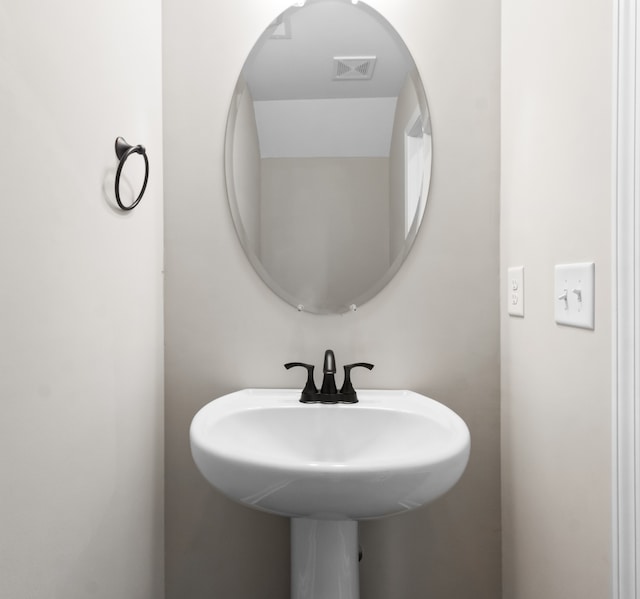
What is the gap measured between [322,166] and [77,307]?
2.22 feet

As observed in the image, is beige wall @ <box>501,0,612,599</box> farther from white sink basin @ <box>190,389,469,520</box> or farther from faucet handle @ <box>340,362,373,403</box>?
faucet handle @ <box>340,362,373,403</box>

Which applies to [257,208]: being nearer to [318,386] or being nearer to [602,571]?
[318,386]

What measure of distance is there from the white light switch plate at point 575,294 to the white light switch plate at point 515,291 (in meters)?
0.17

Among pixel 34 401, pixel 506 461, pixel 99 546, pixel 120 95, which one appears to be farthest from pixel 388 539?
pixel 120 95

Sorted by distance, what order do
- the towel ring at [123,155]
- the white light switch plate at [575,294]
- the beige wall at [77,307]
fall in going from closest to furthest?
the beige wall at [77,307] → the white light switch plate at [575,294] → the towel ring at [123,155]

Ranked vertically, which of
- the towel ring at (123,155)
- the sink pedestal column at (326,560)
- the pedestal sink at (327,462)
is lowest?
the sink pedestal column at (326,560)

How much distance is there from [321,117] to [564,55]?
0.56m

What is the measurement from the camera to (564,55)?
85cm

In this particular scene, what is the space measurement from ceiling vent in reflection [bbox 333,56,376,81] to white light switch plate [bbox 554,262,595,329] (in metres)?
0.68

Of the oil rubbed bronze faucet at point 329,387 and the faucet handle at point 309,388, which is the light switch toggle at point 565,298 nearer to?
the oil rubbed bronze faucet at point 329,387

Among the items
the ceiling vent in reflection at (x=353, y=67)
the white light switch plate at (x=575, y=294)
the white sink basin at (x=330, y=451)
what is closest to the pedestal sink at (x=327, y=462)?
the white sink basin at (x=330, y=451)

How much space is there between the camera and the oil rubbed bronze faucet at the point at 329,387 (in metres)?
1.08

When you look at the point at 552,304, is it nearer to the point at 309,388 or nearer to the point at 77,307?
the point at 309,388

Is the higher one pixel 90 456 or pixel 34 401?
pixel 34 401
